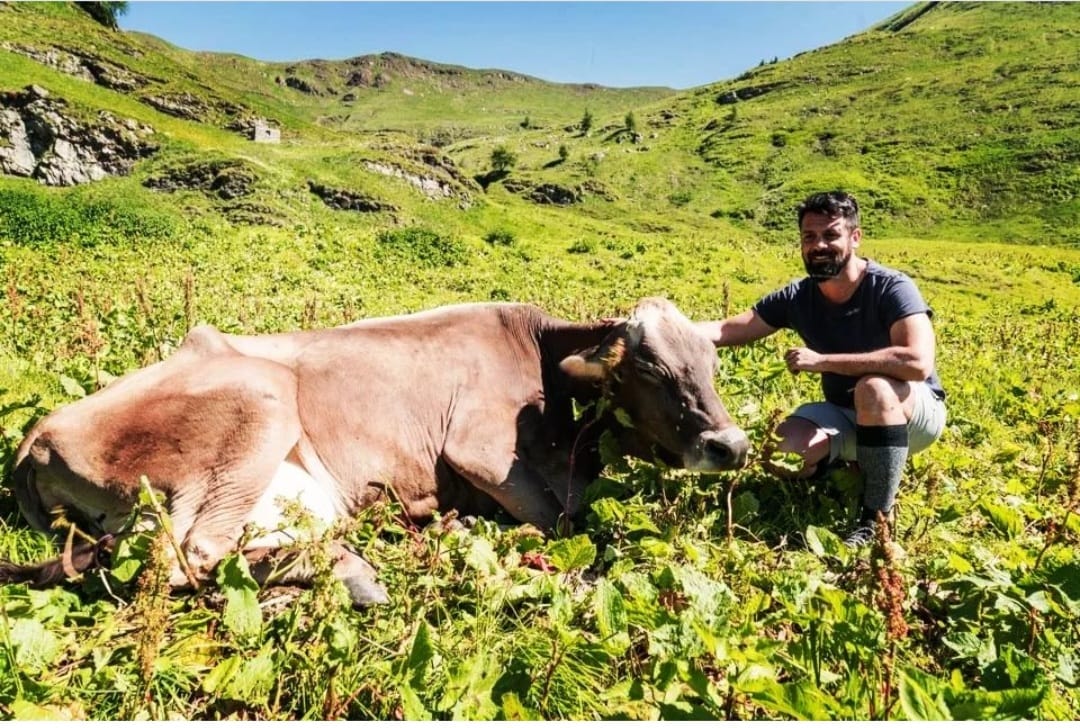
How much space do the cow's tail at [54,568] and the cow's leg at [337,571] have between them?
758 millimetres

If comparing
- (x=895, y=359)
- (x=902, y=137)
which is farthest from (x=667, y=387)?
(x=902, y=137)

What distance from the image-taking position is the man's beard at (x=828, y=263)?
5.27 metres

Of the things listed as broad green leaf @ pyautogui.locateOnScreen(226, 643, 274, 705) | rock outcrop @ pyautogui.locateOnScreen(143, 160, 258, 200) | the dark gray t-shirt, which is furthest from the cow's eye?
rock outcrop @ pyautogui.locateOnScreen(143, 160, 258, 200)

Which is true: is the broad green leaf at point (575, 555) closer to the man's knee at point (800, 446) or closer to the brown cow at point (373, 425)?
the brown cow at point (373, 425)

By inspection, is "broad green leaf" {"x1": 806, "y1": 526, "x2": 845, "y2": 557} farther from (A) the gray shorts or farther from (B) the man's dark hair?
(B) the man's dark hair

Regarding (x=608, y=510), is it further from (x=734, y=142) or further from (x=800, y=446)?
(x=734, y=142)

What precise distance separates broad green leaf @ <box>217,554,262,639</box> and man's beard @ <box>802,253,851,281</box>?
415 centimetres

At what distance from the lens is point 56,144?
27.0 meters

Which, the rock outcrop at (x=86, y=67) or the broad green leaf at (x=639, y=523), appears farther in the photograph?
the rock outcrop at (x=86, y=67)

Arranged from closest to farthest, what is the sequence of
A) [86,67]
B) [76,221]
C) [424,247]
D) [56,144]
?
[76,221] → [424,247] → [56,144] → [86,67]

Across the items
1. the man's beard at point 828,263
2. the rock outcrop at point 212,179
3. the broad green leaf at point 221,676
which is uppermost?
the rock outcrop at point 212,179

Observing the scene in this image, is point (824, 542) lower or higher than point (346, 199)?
lower

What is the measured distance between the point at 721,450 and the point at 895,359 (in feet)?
4.66

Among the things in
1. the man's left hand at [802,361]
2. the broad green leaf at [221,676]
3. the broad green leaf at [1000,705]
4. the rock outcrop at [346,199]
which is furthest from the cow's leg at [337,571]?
the rock outcrop at [346,199]
